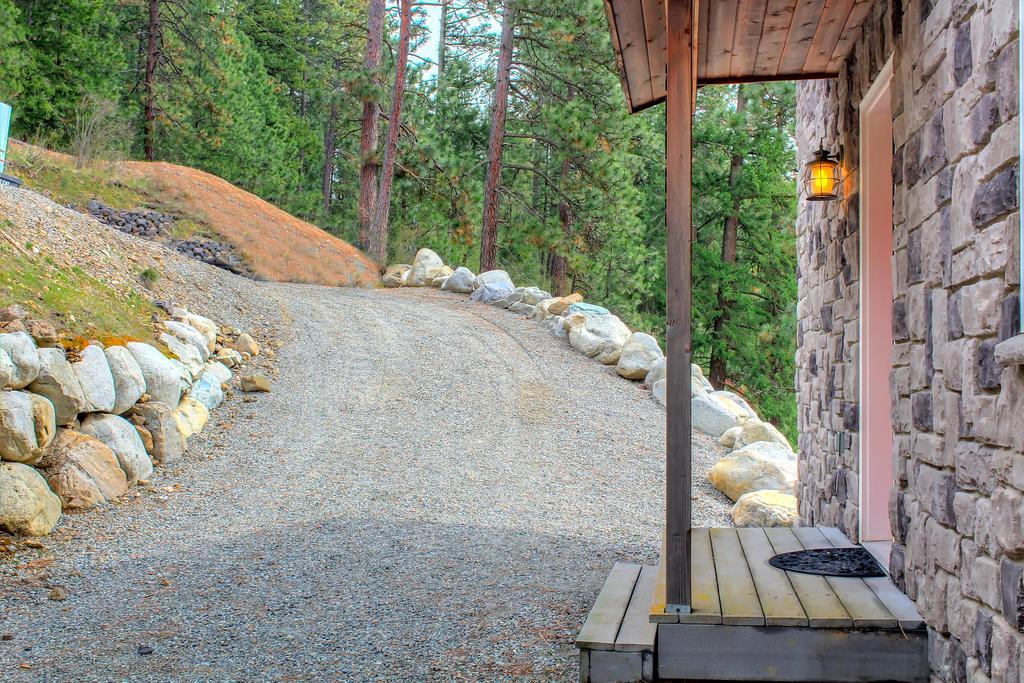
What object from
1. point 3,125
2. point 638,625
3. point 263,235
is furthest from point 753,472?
point 263,235

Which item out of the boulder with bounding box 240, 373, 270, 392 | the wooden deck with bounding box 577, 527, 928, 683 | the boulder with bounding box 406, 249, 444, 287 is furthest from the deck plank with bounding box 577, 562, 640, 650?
the boulder with bounding box 406, 249, 444, 287

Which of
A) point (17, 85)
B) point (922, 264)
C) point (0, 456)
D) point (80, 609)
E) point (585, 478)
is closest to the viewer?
point (922, 264)

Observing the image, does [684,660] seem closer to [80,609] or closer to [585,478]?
[80,609]

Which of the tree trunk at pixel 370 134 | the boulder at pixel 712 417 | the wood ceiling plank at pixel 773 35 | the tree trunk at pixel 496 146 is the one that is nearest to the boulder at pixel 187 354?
the boulder at pixel 712 417

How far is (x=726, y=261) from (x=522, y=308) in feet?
20.6

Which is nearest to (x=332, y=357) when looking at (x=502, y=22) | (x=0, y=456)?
(x=0, y=456)

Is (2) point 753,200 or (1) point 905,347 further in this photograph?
(2) point 753,200

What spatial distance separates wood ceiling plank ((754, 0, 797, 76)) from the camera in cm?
364

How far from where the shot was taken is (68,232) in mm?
7684

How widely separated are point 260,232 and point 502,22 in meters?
5.19

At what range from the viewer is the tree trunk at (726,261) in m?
16.2

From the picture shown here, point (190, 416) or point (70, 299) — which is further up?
point (70, 299)

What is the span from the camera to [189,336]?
7383mm

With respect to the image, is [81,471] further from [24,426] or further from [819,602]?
[819,602]
